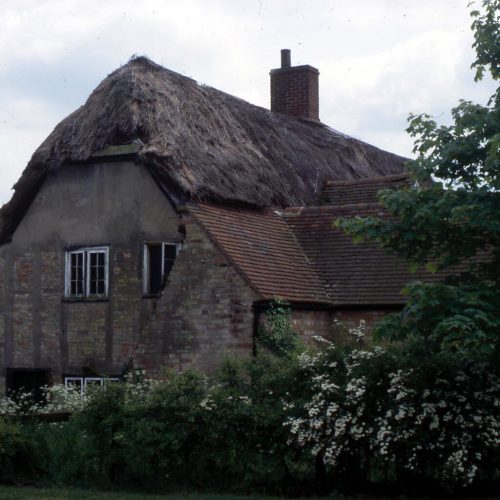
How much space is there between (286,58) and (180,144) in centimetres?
1034

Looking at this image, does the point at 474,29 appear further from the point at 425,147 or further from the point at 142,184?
the point at 142,184

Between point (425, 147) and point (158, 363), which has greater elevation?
point (425, 147)

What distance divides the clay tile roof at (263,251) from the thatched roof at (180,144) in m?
0.41

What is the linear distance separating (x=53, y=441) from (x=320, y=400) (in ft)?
13.3

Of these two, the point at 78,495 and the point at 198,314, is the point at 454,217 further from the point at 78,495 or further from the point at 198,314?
the point at 198,314

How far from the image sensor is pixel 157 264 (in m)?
20.2

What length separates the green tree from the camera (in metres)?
11.3

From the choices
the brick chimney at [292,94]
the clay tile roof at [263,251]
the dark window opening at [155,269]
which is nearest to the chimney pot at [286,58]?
the brick chimney at [292,94]

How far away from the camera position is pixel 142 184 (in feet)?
66.1

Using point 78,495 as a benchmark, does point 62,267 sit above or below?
above

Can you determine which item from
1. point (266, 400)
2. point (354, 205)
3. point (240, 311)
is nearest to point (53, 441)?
point (266, 400)

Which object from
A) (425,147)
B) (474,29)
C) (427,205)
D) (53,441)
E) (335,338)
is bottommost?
(53,441)

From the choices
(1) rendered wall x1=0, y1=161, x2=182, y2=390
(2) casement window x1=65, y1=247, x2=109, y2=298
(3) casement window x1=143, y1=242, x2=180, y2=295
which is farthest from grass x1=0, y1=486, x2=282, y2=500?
(2) casement window x1=65, y1=247, x2=109, y2=298

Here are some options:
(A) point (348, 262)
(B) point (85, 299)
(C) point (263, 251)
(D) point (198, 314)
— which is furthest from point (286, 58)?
(D) point (198, 314)
